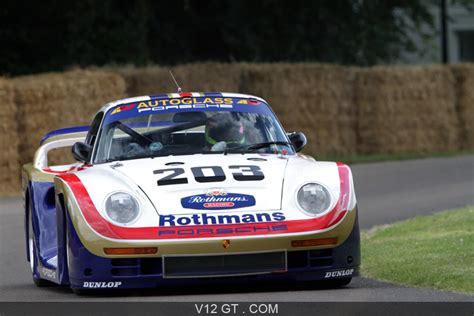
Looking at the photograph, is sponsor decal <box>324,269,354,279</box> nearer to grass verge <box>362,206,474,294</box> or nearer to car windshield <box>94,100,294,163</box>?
grass verge <box>362,206,474,294</box>

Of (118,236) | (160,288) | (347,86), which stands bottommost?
(347,86)

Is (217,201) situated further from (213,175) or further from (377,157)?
(377,157)

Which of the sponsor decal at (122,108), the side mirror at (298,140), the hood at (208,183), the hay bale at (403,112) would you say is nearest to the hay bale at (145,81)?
the hay bale at (403,112)

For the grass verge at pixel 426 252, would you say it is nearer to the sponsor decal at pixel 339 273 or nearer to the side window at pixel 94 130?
the sponsor decal at pixel 339 273

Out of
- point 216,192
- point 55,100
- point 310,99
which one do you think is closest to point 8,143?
point 55,100

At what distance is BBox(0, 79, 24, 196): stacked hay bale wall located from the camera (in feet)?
64.8

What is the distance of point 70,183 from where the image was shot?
8336 mm

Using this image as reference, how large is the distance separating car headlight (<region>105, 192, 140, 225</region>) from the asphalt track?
0.48 meters

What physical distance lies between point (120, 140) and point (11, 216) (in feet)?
24.5

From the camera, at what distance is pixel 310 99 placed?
25.1m

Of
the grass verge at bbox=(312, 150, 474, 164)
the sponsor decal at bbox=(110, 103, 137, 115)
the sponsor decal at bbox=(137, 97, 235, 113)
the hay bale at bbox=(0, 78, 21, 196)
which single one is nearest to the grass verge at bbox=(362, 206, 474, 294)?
the sponsor decal at bbox=(137, 97, 235, 113)

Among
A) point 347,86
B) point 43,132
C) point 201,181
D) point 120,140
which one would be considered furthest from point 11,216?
point 347,86
